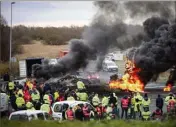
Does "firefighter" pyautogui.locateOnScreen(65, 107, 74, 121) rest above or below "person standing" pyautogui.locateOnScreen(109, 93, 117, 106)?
below

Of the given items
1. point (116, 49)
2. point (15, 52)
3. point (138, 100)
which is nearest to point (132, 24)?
point (116, 49)

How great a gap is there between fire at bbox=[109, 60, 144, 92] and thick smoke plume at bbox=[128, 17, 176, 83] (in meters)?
0.18

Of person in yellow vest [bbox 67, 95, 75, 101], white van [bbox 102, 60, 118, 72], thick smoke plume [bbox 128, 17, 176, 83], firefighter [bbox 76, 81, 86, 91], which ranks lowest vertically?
person in yellow vest [bbox 67, 95, 75, 101]

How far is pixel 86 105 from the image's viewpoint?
1314cm

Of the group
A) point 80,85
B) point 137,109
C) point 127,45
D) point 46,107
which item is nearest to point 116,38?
point 127,45

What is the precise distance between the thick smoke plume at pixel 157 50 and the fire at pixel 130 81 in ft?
0.59

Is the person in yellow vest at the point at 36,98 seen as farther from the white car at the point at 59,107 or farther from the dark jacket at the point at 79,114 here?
the dark jacket at the point at 79,114

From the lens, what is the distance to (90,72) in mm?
13023

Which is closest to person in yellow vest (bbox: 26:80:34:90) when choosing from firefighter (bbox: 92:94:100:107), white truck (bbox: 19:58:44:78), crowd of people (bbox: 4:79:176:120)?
crowd of people (bbox: 4:79:176:120)

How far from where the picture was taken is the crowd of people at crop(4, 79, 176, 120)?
13078 millimetres

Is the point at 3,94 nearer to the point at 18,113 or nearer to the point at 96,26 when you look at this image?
the point at 18,113

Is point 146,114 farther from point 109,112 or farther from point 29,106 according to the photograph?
point 29,106

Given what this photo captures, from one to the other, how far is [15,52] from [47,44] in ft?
2.47

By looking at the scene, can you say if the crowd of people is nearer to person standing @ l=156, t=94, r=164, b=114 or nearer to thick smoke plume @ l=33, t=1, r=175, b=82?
person standing @ l=156, t=94, r=164, b=114
